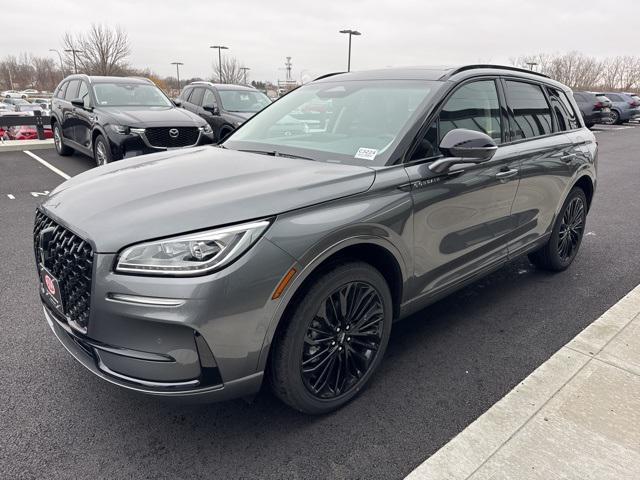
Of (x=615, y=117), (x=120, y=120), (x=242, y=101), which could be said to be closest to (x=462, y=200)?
(x=120, y=120)

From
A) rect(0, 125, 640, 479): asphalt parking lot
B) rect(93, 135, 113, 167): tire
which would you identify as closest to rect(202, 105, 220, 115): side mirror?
rect(93, 135, 113, 167): tire

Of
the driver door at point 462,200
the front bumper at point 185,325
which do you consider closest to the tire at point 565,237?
the driver door at point 462,200

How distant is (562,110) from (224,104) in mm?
7888

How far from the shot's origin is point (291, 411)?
252cm

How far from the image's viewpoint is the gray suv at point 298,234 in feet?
6.27

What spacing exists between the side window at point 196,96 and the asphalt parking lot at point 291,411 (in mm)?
8172

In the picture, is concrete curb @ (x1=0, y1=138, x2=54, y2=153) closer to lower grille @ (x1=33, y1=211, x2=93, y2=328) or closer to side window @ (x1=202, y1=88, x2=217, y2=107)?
side window @ (x1=202, y1=88, x2=217, y2=107)

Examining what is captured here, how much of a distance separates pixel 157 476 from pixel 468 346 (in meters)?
2.04

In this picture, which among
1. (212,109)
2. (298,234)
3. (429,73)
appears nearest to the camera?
(298,234)

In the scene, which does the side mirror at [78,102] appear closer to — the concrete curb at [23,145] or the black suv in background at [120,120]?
the black suv in background at [120,120]

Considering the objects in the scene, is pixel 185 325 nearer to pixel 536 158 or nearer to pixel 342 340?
pixel 342 340

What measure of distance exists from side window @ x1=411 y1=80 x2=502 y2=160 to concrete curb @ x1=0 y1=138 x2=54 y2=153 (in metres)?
11.7

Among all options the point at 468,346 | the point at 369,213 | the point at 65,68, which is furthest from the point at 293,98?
the point at 65,68

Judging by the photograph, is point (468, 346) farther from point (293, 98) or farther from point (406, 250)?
point (293, 98)
